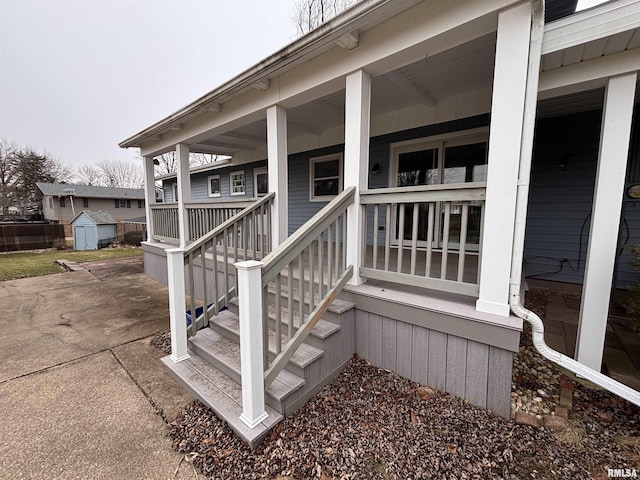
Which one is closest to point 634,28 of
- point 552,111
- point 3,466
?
point 552,111

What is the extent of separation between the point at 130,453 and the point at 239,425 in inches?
29.2

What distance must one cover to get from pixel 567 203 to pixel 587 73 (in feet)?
8.43

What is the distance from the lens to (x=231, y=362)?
99.8 inches

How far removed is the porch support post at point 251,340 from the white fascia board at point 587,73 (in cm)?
330

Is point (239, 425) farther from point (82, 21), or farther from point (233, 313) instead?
point (82, 21)

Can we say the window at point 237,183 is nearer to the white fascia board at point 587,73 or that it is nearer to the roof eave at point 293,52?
the roof eave at point 293,52

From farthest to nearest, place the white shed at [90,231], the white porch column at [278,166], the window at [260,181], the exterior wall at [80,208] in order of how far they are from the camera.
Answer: the exterior wall at [80,208] < the white shed at [90,231] < the window at [260,181] < the white porch column at [278,166]

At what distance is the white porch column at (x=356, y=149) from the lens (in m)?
2.80

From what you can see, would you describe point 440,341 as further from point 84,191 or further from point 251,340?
point 84,191

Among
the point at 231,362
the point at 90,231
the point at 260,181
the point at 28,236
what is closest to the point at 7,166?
the point at 28,236

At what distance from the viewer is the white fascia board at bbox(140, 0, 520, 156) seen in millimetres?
2180

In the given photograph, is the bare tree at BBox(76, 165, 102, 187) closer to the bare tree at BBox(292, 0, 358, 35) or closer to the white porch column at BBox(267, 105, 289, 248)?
the bare tree at BBox(292, 0, 358, 35)

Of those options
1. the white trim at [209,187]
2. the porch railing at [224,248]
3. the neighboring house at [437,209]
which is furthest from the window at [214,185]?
the porch railing at [224,248]

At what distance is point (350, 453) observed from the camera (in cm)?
184
